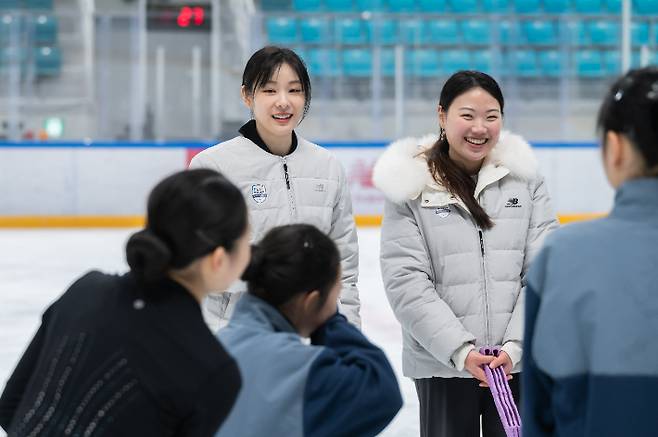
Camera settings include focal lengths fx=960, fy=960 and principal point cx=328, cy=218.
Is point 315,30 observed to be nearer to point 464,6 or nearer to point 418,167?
point 464,6

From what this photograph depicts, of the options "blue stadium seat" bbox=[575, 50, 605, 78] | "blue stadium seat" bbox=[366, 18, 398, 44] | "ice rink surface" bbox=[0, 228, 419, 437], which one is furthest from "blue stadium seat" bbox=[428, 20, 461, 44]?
"ice rink surface" bbox=[0, 228, 419, 437]

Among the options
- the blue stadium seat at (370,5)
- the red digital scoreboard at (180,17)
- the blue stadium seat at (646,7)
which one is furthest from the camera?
the blue stadium seat at (370,5)

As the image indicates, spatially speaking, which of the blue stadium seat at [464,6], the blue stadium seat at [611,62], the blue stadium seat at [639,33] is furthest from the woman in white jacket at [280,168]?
the blue stadium seat at [639,33]

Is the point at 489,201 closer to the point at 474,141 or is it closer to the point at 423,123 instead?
the point at 474,141

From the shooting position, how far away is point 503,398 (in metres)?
1.76

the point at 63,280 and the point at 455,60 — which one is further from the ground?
the point at 455,60

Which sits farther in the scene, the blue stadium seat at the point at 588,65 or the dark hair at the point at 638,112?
the blue stadium seat at the point at 588,65

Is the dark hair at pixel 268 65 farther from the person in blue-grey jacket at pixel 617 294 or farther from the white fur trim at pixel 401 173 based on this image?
the person in blue-grey jacket at pixel 617 294

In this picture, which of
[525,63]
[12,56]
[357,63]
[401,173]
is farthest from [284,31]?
[401,173]

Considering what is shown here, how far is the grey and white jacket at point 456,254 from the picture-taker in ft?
6.16

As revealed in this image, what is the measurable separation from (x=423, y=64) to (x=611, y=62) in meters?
2.32

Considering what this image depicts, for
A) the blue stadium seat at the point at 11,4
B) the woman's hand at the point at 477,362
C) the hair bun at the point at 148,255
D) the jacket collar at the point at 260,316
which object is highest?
the blue stadium seat at the point at 11,4

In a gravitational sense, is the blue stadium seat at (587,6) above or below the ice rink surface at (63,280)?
above

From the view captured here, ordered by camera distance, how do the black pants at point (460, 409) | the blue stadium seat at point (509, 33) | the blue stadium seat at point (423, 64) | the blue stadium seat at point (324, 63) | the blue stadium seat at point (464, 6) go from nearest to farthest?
the black pants at point (460, 409)
the blue stadium seat at point (423, 64)
the blue stadium seat at point (324, 63)
the blue stadium seat at point (509, 33)
the blue stadium seat at point (464, 6)
